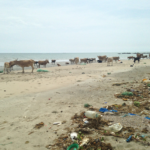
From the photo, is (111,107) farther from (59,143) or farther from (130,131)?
(59,143)

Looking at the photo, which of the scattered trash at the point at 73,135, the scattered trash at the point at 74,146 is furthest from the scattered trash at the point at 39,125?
the scattered trash at the point at 74,146

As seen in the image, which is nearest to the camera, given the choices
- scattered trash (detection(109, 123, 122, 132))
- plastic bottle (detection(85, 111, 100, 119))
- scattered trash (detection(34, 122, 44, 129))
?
scattered trash (detection(109, 123, 122, 132))

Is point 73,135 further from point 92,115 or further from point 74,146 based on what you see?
point 92,115

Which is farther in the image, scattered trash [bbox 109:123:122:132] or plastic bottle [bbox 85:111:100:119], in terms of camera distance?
plastic bottle [bbox 85:111:100:119]

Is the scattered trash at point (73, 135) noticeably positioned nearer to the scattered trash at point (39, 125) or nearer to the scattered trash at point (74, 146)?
the scattered trash at point (74, 146)

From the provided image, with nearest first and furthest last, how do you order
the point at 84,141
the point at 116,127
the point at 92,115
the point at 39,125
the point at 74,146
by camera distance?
the point at 74,146
the point at 84,141
the point at 116,127
the point at 39,125
the point at 92,115

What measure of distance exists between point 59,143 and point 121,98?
3431 millimetres

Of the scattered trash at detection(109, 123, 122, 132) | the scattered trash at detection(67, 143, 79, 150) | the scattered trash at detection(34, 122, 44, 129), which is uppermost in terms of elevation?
the scattered trash at detection(109, 123, 122, 132)

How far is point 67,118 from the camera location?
141 inches

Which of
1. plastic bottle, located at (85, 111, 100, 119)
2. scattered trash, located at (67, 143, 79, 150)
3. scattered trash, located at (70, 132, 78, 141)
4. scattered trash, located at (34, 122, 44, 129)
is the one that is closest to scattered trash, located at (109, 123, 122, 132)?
plastic bottle, located at (85, 111, 100, 119)

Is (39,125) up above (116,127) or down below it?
below

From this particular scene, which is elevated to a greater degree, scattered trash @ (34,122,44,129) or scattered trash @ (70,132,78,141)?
scattered trash @ (70,132,78,141)

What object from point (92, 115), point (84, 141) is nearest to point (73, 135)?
point (84, 141)

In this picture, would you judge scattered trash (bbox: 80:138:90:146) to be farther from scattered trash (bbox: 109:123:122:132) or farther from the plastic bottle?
the plastic bottle
